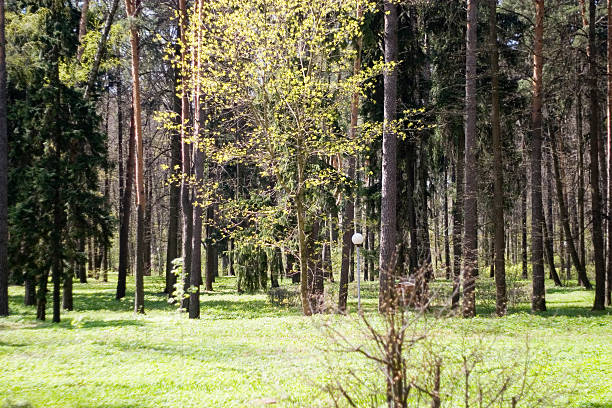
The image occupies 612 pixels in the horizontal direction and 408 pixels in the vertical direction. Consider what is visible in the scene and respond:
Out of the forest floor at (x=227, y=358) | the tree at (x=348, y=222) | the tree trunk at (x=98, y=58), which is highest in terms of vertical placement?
the tree trunk at (x=98, y=58)

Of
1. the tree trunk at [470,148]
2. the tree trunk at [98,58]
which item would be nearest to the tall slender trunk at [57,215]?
the tree trunk at [98,58]

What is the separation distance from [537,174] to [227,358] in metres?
10.7

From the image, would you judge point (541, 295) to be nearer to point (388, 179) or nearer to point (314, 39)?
point (388, 179)

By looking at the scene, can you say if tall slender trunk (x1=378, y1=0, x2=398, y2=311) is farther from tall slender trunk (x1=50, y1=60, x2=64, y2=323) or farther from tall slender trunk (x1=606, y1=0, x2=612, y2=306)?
tall slender trunk (x1=50, y1=60, x2=64, y2=323)

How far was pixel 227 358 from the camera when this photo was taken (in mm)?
8562

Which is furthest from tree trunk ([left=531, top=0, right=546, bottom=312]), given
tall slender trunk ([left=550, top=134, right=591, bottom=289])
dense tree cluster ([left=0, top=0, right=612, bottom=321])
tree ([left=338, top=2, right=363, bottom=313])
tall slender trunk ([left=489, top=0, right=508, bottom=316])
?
tall slender trunk ([left=550, top=134, right=591, bottom=289])

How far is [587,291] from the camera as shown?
70.0ft

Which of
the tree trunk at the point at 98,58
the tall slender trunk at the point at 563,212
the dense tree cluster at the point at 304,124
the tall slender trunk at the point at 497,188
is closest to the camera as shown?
the dense tree cluster at the point at 304,124

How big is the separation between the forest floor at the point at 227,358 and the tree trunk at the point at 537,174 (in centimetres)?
104

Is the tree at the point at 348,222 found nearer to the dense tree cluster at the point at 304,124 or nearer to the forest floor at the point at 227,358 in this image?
the dense tree cluster at the point at 304,124

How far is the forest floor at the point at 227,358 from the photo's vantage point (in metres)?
6.11

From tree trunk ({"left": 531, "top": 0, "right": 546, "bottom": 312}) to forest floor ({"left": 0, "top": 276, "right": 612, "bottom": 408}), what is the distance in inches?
40.9

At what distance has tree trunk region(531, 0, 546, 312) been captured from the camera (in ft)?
48.5

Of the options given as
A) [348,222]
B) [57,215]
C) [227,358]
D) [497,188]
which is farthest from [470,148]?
[57,215]
